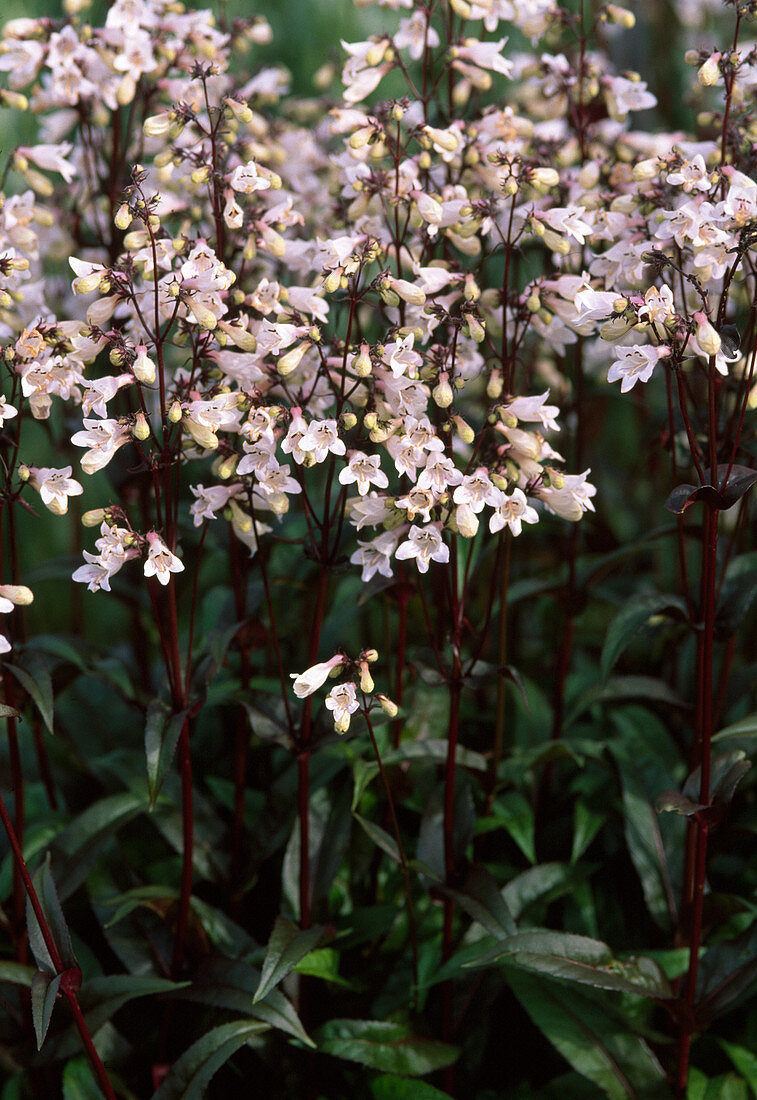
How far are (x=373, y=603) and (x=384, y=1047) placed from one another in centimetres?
154

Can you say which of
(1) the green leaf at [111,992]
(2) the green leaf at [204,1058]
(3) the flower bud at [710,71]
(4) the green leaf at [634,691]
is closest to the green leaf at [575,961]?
(2) the green leaf at [204,1058]

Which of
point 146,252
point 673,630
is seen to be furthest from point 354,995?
point 146,252

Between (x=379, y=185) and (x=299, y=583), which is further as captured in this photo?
(x=299, y=583)

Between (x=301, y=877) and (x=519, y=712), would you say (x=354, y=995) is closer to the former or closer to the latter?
(x=301, y=877)

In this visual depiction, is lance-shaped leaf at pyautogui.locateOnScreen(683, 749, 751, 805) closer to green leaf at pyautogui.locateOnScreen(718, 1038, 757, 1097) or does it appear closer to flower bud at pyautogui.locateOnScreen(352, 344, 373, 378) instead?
green leaf at pyautogui.locateOnScreen(718, 1038, 757, 1097)

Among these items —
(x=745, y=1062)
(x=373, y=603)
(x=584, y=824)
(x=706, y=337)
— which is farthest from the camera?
(x=373, y=603)

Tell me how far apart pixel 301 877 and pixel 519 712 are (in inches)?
49.0

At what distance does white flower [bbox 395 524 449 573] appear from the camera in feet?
7.35

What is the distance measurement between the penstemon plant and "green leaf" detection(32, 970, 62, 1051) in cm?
2

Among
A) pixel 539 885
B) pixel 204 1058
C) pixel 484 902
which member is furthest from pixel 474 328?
pixel 204 1058

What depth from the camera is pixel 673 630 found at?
3.31 meters

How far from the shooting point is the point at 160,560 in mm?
2248

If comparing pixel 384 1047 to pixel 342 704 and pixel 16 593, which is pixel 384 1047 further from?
pixel 16 593

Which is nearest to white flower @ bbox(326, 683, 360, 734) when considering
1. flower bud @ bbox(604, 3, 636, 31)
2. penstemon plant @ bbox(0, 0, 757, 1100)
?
penstemon plant @ bbox(0, 0, 757, 1100)
